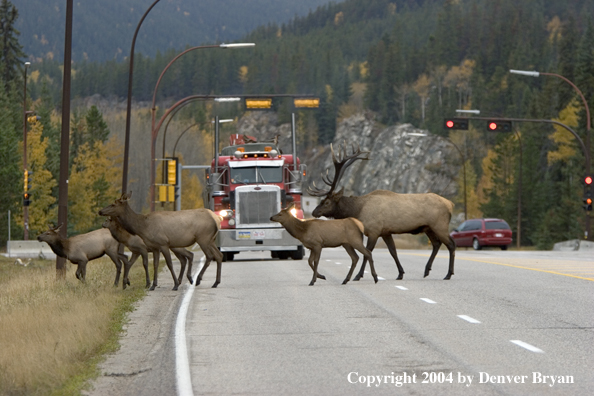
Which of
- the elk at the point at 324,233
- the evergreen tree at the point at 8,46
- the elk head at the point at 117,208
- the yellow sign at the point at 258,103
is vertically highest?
the evergreen tree at the point at 8,46

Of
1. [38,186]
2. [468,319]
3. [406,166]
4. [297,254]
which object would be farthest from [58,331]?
[406,166]

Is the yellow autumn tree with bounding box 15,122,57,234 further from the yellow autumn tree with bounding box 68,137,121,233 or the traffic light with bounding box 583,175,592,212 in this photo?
the traffic light with bounding box 583,175,592,212

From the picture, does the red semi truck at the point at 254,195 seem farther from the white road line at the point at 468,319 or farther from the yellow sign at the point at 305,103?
the white road line at the point at 468,319

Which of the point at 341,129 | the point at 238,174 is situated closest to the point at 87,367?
the point at 238,174

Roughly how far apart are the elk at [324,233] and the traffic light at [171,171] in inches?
808

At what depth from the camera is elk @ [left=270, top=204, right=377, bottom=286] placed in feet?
61.9

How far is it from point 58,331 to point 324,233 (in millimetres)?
7893

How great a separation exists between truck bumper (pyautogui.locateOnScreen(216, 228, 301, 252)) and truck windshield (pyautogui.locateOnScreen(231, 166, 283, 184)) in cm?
185

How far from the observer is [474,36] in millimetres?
198375

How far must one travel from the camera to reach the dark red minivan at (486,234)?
162 feet

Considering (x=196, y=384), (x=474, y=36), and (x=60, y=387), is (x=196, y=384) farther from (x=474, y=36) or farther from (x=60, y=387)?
(x=474, y=36)

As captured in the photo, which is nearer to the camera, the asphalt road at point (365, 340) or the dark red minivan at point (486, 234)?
the asphalt road at point (365, 340)

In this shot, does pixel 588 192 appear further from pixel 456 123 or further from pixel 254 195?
pixel 254 195

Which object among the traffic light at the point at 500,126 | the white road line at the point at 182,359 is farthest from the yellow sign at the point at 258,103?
the white road line at the point at 182,359
